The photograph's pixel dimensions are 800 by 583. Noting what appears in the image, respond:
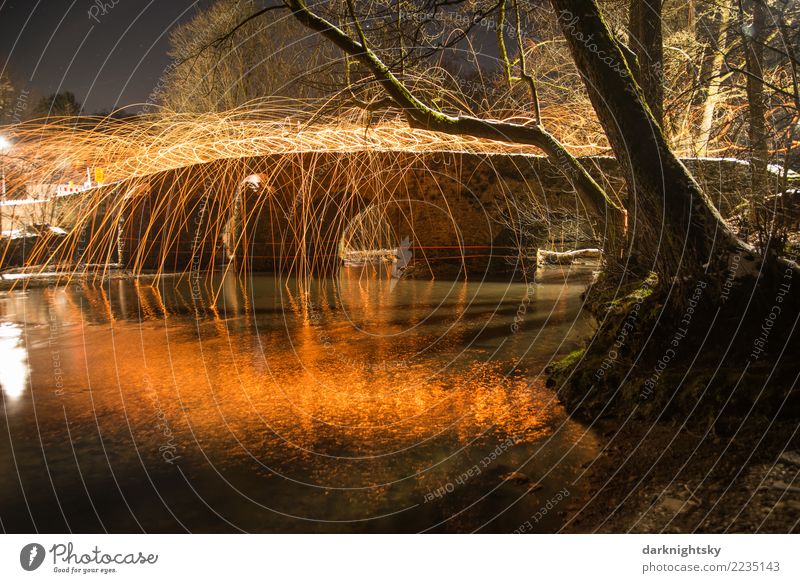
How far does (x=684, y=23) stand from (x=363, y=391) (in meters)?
16.7

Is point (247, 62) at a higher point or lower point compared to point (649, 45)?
higher

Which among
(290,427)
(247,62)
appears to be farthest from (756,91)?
(247,62)

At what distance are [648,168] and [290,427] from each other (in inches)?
147

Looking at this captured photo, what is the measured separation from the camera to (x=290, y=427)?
5.08m

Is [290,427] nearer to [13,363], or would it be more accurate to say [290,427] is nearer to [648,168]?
[648,168]

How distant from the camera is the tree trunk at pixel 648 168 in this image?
17.1ft

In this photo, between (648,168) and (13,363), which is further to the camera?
(13,363)

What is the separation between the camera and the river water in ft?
12.0

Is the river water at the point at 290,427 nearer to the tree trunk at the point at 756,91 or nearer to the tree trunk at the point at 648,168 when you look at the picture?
the tree trunk at the point at 648,168
